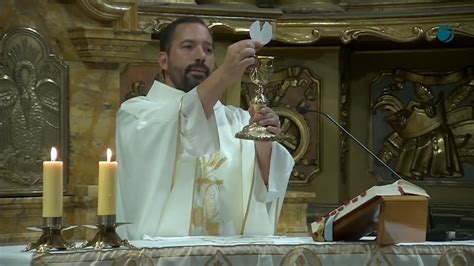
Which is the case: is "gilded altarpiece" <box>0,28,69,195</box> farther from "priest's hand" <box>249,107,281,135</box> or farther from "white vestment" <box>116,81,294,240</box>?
"priest's hand" <box>249,107,281,135</box>

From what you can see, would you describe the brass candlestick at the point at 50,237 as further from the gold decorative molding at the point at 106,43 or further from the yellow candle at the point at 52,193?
the gold decorative molding at the point at 106,43

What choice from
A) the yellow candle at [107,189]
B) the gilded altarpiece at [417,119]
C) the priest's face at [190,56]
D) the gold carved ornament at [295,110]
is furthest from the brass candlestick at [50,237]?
the gilded altarpiece at [417,119]

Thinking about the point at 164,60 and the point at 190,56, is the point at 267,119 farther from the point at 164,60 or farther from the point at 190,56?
the point at 164,60

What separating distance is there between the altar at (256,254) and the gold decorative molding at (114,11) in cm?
192

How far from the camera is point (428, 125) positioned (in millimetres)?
8172

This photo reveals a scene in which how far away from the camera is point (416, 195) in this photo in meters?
3.26

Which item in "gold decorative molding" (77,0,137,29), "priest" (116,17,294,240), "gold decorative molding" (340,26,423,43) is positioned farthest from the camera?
"gold decorative molding" (340,26,423,43)

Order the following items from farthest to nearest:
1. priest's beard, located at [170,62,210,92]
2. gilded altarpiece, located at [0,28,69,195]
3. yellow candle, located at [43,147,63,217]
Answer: gilded altarpiece, located at [0,28,69,195]
priest's beard, located at [170,62,210,92]
yellow candle, located at [43,147,63,217]

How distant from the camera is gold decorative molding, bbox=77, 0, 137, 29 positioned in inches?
200

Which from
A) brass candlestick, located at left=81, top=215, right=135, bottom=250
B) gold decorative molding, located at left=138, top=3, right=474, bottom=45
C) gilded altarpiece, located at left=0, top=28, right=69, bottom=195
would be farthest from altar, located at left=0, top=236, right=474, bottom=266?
gold decorative molding, located at left=138, top=3, right=474, bottom=45

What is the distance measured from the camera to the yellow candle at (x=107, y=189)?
9.83 ft

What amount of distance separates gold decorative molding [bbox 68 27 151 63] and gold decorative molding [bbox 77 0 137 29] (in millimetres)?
81

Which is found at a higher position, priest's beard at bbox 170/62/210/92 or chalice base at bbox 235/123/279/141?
priest's beard at bbox 170/62/210/92

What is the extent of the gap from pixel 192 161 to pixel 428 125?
4.57m
